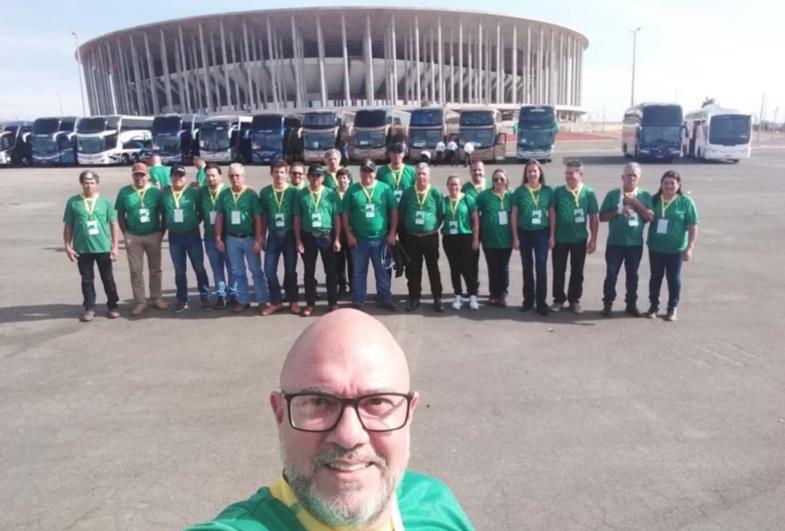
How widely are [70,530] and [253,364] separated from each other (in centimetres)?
271

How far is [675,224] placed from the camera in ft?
23.9

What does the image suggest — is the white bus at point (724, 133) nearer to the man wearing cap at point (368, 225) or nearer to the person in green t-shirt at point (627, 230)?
the person in green t-shirt at point (627, 230)

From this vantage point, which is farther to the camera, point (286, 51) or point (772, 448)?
point (286, 51)

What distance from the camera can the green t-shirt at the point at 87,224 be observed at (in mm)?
7461

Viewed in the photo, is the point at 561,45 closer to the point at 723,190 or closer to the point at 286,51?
the point at 286,51

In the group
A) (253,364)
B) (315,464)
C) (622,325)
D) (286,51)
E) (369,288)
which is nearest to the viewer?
(315,464)

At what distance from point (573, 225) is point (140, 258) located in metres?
5.86

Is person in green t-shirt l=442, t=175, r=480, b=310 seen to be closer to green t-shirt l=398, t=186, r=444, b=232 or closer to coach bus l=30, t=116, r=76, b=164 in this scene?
green t-shirt l=398, t=186, r=444, b=232

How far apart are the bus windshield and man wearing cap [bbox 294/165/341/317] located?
101 feet

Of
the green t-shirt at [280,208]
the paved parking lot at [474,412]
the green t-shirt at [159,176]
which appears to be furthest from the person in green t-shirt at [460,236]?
the green t-shirt at [159,176]

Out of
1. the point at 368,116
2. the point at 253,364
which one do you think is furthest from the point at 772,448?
the point at 368,116

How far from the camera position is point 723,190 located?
20.4 m

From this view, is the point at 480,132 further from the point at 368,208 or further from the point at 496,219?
the point at 368,208

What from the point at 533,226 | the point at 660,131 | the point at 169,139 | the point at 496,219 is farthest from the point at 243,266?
the point at 169,139
